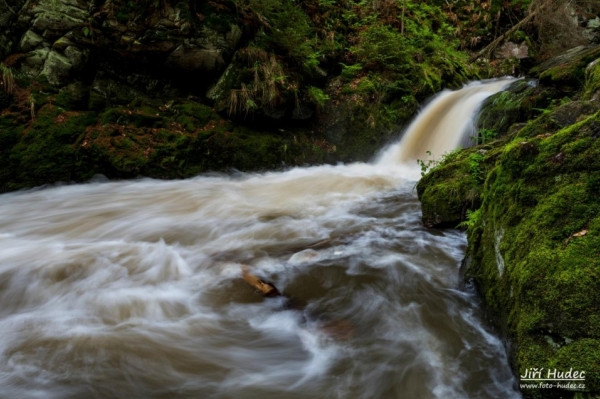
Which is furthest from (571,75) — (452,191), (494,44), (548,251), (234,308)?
(494,44)

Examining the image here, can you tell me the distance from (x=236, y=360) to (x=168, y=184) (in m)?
5.69

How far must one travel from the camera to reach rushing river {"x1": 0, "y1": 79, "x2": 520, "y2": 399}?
2.68m

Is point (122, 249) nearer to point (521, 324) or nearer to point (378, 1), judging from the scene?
point (521, 324)

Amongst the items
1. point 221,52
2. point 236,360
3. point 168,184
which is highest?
point 221,52

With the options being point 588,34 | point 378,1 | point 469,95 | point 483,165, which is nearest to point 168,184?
point 483,165

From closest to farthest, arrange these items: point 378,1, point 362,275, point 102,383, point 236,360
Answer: point 102,383
point 236,360
point 362,275
point 378,1

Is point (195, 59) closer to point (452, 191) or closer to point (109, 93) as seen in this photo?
point (109, 93)

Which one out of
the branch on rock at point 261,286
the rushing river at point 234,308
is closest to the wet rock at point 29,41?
the rushing river at point 234,308

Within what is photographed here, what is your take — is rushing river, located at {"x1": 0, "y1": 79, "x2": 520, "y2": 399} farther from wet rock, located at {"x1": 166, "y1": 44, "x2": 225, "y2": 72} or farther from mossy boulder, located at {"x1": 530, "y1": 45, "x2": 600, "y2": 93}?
mossy boulder, located at {"x1": 530, "y1": 45, "x2": 600, "y2": 93}

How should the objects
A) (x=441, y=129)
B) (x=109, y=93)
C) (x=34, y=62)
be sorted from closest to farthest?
(x=34, y=62) → (x=109, y=93) → (x=441, y=129)

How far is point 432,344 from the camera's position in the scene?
9.96 ft

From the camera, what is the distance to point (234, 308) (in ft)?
11.8

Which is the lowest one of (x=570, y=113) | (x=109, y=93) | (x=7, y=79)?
(x=570, y=113)

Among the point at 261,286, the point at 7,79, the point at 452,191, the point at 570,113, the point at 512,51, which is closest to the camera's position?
the point at 261,286
